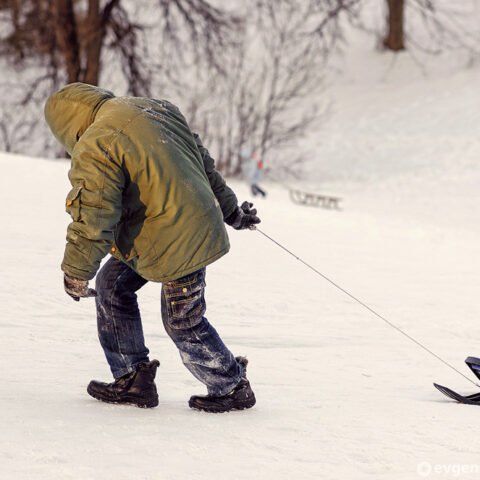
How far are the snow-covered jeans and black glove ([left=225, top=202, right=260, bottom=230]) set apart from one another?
48cm

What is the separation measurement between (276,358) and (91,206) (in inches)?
96.4

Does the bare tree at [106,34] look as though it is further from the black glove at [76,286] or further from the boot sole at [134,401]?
the black glove at [76,286]

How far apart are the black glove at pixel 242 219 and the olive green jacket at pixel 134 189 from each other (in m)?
→ 0.40

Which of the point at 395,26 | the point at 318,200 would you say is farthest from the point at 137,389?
the point at 395,26

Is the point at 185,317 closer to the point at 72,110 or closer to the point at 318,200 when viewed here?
the point at 72,110

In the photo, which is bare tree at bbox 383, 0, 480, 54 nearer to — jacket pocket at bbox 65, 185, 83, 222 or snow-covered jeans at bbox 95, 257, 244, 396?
snow-covered jeans at bbox 95, 257, 244, 396

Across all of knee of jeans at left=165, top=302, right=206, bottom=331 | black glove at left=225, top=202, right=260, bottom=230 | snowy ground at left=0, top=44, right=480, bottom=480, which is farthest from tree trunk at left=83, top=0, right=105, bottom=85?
knee of jeans at left=165, top=302, right=206, bottom=331

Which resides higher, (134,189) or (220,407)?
(134,189)

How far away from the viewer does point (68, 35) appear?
21.1 m

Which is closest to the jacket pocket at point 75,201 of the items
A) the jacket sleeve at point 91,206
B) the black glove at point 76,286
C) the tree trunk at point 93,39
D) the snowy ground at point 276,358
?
the jacket sleeve at point 91,206

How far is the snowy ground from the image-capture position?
3557 mm

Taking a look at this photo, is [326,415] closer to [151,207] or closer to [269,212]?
[151,207]

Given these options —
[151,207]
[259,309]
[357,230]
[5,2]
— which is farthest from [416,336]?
[5,2]

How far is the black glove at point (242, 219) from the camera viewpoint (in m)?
4.43
